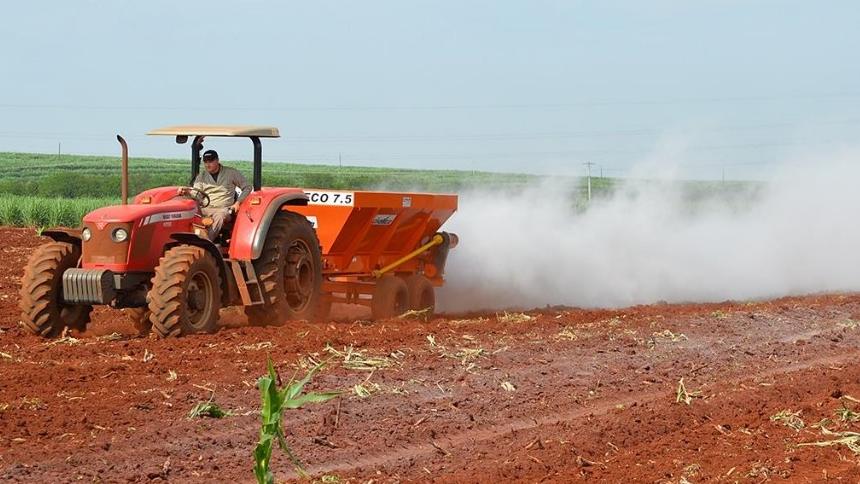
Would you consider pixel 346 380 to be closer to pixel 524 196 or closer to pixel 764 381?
pixel 764 381

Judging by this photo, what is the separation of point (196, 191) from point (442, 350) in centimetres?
361

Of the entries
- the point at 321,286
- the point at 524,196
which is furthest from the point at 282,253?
the point at 524,196

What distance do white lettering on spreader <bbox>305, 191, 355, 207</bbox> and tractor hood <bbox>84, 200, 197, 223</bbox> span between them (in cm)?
240

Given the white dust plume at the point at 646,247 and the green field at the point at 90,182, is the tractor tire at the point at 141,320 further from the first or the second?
the green field at the point at 90,182

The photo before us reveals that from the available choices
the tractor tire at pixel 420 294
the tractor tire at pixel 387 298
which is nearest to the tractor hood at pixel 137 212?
the tractor tire at pixel 387 298

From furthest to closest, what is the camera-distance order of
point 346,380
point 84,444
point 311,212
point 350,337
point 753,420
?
point 311,212 < point 350,337 < point 346,380 < point 753,420 < point 84,444

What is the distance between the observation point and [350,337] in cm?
1217

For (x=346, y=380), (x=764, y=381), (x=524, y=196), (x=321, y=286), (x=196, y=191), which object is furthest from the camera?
(x=524, y=196)

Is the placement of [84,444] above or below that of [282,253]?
below

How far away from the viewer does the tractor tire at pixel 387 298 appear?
15539 millimetres

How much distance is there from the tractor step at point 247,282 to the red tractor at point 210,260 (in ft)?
0.04

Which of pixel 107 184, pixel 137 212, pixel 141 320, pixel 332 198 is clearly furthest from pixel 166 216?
pixel 107 184

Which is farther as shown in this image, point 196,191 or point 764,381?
point 196,191

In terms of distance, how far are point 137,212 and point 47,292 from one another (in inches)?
47.1
